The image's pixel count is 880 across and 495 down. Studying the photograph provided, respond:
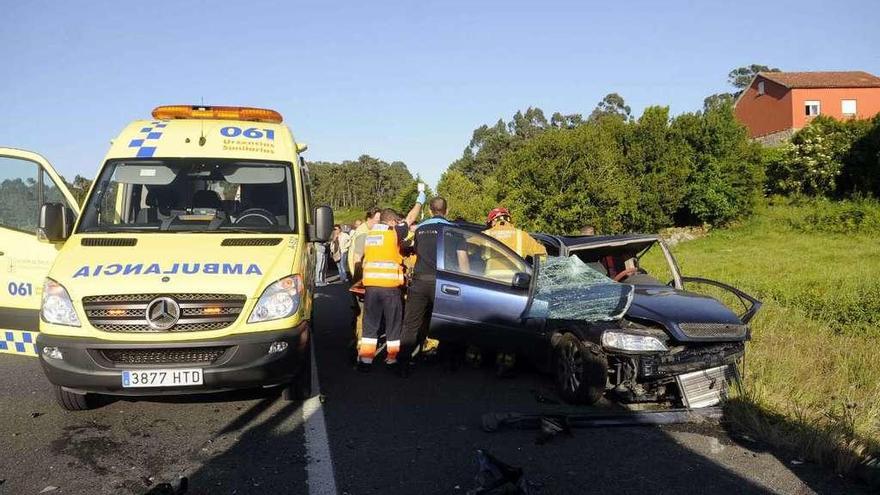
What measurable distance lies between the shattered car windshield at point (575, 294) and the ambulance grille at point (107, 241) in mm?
3639

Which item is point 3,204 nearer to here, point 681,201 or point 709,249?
point 709,249

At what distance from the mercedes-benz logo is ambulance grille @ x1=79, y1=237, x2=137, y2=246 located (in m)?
0.90

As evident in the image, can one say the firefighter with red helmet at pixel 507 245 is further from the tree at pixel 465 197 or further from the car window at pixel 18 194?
the tree at pixel 465 197

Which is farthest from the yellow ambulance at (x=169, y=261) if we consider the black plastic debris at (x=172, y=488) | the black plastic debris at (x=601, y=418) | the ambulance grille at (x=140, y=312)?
the black plastic debris at (x=601, y=418)

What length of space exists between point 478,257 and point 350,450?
9.16 feet

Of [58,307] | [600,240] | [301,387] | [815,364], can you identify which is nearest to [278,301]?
[301,387]

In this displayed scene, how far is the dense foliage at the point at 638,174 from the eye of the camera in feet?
114

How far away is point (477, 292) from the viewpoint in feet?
22.7

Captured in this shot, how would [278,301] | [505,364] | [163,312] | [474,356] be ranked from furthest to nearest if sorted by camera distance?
[474,356], [505,364], [278,301], [163,312]

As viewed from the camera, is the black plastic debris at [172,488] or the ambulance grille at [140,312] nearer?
the black plastic debris at [172,488]

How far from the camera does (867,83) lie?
50781 mm

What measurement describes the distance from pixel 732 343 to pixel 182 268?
4.66 meters

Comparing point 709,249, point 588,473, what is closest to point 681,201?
point 709,249

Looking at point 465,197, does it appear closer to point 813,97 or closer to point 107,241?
point 813,97
